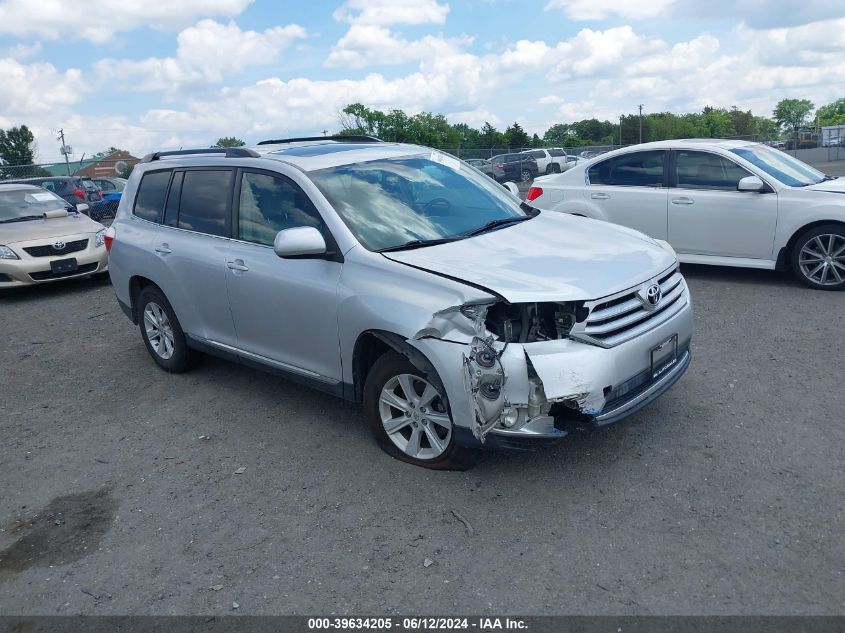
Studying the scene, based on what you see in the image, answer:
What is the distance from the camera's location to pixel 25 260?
10133mm

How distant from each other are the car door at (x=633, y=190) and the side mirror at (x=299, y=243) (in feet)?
17.6

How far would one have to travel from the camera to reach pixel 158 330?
6.38m

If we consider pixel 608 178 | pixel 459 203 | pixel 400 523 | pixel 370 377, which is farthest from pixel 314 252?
pixel 608 178

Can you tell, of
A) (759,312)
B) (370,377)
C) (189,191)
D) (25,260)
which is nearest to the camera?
(370,377)

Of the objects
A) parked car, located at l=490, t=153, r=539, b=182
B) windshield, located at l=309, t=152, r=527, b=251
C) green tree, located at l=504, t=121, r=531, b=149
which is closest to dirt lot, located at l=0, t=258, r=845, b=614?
windshield, located at l=309, t=152, r=527, b=251

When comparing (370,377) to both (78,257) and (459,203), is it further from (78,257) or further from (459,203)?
(78,257)

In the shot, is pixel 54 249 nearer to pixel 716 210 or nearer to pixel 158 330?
pixel 158 330

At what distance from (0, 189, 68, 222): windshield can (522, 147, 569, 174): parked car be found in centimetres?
2473

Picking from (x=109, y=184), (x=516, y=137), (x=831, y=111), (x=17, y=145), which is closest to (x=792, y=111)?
(x=831, y=111)

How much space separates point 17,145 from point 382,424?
84340 millimetres

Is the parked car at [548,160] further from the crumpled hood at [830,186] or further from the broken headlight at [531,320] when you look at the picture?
the broken headlight at [531,320]

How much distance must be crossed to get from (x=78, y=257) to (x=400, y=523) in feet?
28.1

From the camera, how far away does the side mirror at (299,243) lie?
4.27 meters
